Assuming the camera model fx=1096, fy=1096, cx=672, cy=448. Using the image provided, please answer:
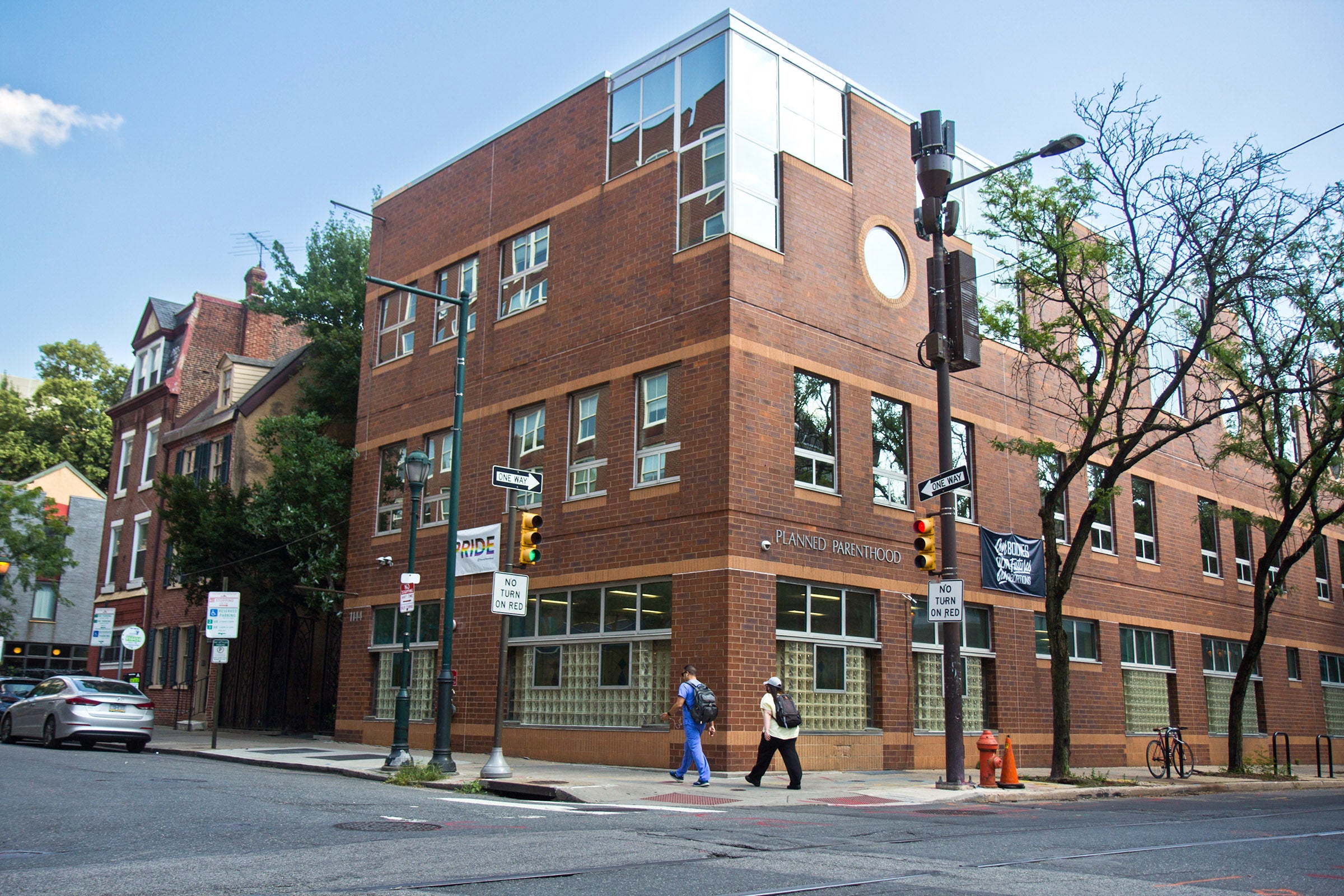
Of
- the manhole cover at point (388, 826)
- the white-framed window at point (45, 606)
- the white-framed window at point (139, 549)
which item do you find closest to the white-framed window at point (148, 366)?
the white-framed window at point (139, 549)

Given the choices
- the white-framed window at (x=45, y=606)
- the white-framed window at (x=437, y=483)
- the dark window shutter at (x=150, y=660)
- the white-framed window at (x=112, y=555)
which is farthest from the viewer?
the white-framed window at (x=45, y=606)

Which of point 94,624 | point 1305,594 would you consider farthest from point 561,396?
point 1305,594

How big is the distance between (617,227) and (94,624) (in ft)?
64.6

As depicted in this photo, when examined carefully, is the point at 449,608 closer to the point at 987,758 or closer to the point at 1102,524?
the point at 987,758

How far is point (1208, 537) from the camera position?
97.0ft

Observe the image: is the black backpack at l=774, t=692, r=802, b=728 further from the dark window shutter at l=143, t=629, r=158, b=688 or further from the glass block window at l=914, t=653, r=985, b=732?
the dark window shutter at l=143, t=629, r=158, b=688

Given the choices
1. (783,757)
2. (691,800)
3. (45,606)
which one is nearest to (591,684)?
(783,757)

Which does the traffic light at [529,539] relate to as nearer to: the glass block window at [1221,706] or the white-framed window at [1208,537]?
the glass block window at [1221,706]

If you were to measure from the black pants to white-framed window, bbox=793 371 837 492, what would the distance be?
4.91 meters

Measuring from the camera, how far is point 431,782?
14.6 meters

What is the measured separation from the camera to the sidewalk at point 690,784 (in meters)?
13.4

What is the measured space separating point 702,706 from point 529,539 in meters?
3.33

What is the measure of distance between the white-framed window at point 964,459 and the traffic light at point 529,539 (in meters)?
9.92

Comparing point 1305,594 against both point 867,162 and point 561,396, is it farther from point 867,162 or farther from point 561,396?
point 561,396
